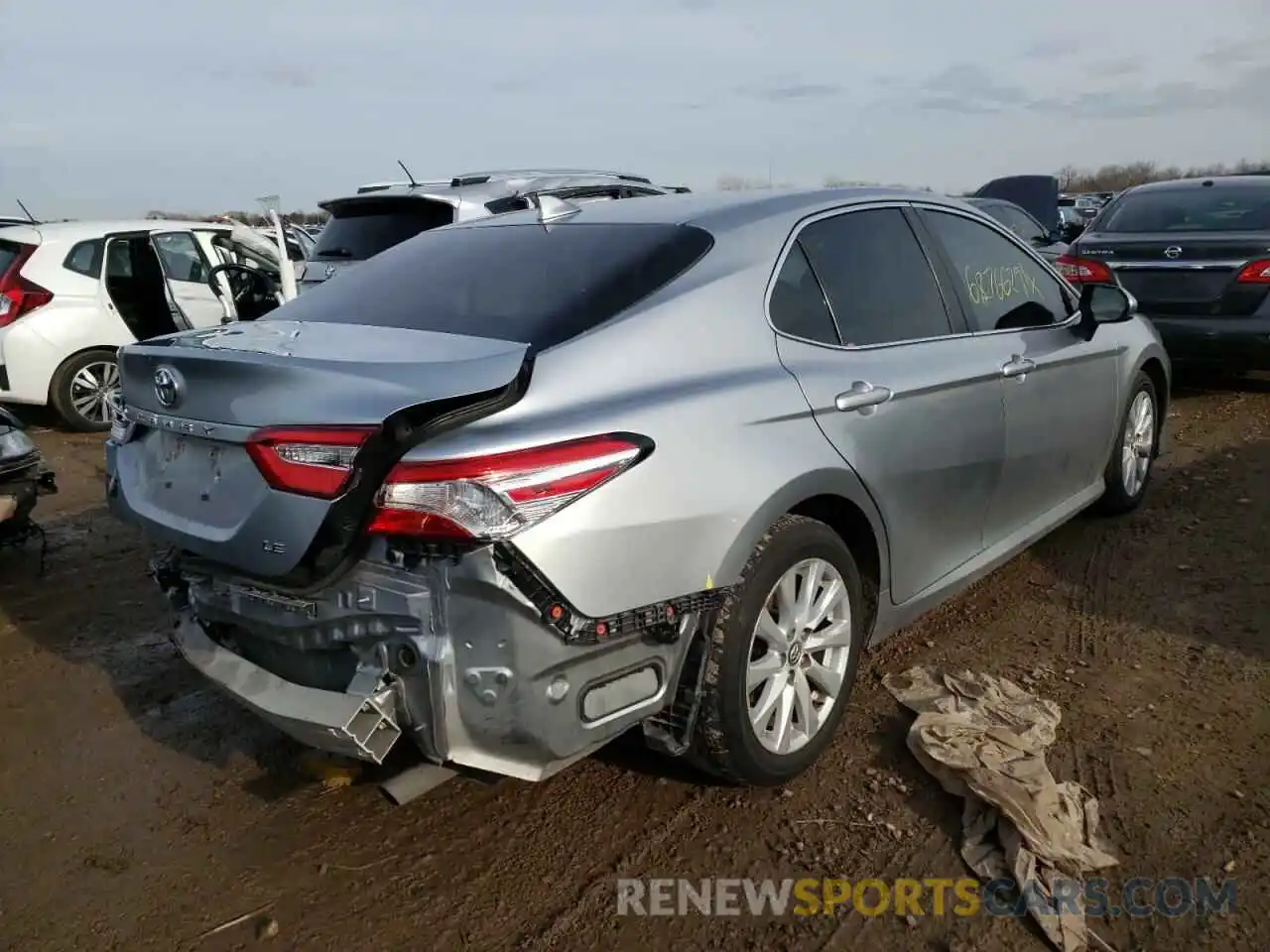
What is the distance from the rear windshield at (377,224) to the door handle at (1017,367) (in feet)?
13.4

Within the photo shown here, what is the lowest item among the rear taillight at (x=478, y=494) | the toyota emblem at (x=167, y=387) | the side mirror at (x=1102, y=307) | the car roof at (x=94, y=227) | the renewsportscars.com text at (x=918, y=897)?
the renewsportscars.com text at (x=918, y=897)

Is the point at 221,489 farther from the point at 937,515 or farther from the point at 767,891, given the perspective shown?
the point at 937,515

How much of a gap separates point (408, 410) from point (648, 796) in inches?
53.9

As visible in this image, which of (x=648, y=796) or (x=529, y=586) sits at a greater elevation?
(x=529, y=586)

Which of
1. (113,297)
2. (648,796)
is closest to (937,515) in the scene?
(648,796)

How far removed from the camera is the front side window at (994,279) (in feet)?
12.2

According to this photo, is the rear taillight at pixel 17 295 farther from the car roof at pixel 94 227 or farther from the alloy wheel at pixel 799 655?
the alloy wheel at pixel 799 655

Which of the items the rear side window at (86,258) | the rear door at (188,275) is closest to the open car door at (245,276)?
the rear door at (188,275)

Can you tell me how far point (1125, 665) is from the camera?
11.6ft

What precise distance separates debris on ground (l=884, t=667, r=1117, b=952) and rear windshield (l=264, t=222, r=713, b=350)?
5.07 ft

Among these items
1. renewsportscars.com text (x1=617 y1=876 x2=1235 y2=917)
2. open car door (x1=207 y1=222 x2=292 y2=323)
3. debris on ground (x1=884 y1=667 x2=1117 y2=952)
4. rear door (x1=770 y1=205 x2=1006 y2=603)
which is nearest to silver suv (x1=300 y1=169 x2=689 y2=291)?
open car door (x1=207 y1=222 x2=292 y2=323)

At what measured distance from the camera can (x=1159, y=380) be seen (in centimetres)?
514

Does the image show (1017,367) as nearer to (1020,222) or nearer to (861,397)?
(861,397)

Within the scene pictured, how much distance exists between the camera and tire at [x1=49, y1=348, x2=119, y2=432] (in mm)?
7953
